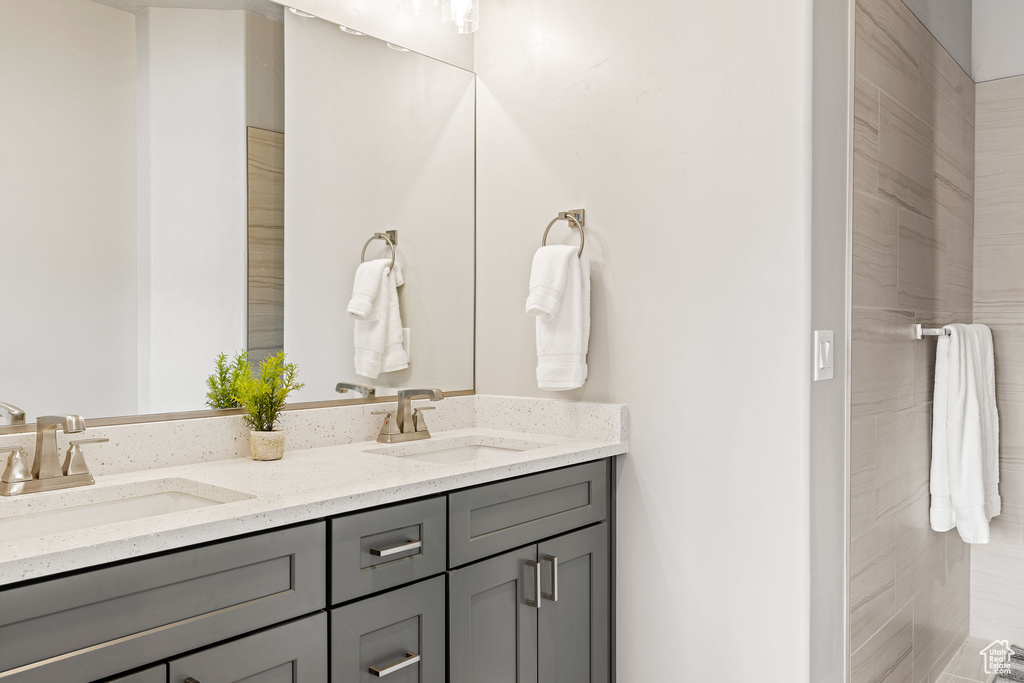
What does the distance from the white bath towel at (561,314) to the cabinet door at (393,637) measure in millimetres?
648

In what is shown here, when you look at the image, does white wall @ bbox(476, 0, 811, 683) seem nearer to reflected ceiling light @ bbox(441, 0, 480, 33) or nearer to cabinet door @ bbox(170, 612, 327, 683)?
reflected ceiling light @ bbox(441, 0, 480, 33)

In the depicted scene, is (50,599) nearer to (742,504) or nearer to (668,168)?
(742,504)

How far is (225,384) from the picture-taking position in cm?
160

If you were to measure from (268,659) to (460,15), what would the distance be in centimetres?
164

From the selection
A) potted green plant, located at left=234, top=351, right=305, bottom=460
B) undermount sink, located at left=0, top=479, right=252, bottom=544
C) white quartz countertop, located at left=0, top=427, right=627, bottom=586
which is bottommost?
undermount sink, located at left=0, top=479, right=252, bottom=544

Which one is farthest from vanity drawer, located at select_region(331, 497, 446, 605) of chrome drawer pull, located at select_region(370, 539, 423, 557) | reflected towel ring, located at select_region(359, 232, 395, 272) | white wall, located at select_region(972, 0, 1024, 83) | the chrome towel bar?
white wall, located at select_region(972, 0, 1024, 83)

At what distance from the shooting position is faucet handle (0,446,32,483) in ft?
4.02

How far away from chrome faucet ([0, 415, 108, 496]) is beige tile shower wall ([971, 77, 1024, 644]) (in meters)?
2.86

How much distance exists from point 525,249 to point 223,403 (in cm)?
91

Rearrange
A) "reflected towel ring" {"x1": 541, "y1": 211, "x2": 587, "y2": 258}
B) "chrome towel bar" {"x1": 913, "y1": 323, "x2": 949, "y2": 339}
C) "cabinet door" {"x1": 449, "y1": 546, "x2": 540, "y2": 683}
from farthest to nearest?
"chrome towel bar" {"x1": 913, "y1": 323, "x2": 949, "y2": 339}, "reflected towel ring" {"x1": 541, "y1": 211, "x2": 587, "y2": 258}, "cabinet door" {"x1": 449, "y1": 546, "x2": 540, "y2": 683}

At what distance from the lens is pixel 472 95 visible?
7.15ft

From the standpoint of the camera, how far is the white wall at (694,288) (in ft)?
5.13

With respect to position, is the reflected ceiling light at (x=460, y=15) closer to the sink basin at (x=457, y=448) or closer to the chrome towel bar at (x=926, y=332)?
the sink basin at (x=457, y=448)

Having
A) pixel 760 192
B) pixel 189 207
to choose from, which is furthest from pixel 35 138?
pixel 760 192
